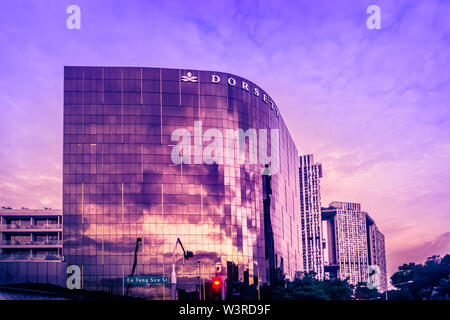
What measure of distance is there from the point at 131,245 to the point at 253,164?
108 ft

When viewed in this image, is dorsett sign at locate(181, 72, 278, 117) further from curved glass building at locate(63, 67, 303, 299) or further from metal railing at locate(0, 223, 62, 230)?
metal railing at locate(0, 223, 62, 230)

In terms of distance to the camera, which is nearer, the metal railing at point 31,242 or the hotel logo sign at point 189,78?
the hotel logo sign at point 189,78

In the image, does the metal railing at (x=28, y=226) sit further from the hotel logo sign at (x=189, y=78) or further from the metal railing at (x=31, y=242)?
the hotel logo sign at (x=189, y=78)

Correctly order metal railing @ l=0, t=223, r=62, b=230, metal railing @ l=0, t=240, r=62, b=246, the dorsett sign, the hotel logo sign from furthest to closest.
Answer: metal railing @ l=0, t=223, r=62, b=230, metal railing @ l=0, t=240, r=62, b=246, the dorsett sign, the hotel logo sign

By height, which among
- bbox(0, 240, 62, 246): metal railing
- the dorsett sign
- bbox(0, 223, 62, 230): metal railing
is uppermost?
the dorsett sign

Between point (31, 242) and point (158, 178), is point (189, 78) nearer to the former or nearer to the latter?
point (158, 178)

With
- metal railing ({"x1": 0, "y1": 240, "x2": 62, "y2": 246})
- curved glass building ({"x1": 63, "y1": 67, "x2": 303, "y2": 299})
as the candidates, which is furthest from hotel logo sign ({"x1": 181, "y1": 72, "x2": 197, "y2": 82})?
metal railing ({"x1": 0, "y1": 240, "x2": 62, "y2": 246})

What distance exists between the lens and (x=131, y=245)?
102 m

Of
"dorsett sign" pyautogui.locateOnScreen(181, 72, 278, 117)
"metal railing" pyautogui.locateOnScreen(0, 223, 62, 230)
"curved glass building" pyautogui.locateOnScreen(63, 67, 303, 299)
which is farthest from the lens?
"metal railing" pyautogui.locateOnScreen(0, 223, 62, 230)

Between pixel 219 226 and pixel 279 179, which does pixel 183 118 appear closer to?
pixel 219 226

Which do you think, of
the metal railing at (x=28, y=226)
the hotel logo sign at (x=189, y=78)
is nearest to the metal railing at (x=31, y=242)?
the metal railing at (x=28, y=226)

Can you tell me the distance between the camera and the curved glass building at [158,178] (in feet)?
333

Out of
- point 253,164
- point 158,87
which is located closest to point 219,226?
point 253,164

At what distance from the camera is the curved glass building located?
101500 mm
